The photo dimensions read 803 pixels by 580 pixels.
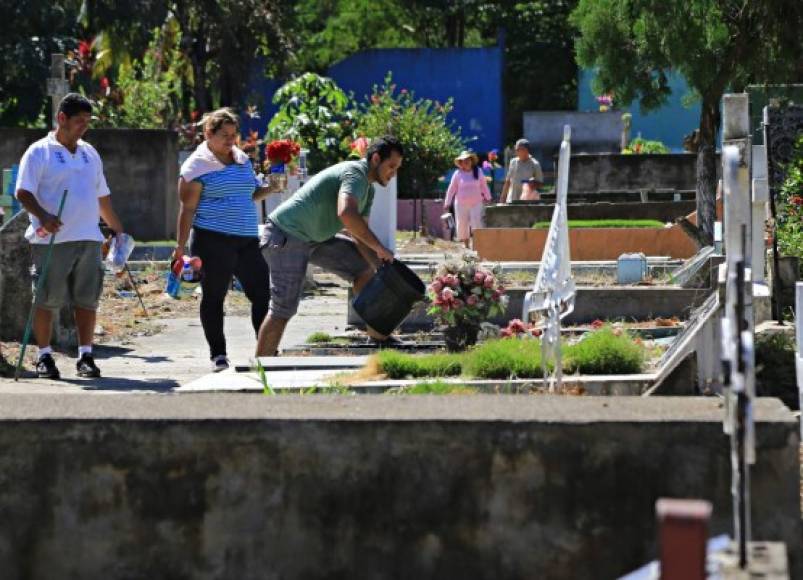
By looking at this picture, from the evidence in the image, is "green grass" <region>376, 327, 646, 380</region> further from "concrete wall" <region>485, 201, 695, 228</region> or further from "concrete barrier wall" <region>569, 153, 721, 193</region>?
"concrete barrier wall" <region>569, 153, 721, 193</region>

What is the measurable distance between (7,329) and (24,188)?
2.00 metres

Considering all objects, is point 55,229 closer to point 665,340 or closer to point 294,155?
point 665,340

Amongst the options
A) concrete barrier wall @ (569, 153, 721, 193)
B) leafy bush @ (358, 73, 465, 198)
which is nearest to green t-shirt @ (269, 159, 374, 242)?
concrete barrier wall @ (569, 153, 721, 193)

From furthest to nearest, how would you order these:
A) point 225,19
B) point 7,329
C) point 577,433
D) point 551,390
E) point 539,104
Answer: point 539,104
point 225,19
point 7,329
point 551,390
point 577,433

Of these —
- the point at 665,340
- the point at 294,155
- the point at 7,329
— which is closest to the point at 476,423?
the point at 665,340

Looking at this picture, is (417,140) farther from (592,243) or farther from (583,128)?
(592,243)

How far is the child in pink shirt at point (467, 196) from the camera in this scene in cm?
2233

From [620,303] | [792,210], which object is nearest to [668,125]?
[792,210]

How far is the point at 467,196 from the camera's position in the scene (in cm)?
2231

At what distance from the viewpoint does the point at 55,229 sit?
9.85 m

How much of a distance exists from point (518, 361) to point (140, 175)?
19133 millimetres

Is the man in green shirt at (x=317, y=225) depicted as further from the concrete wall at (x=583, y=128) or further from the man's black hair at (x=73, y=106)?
the concrete wall at (x=583, y=128)

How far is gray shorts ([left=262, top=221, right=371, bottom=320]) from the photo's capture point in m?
10.1

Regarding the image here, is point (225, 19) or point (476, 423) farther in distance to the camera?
point (225, 19)
